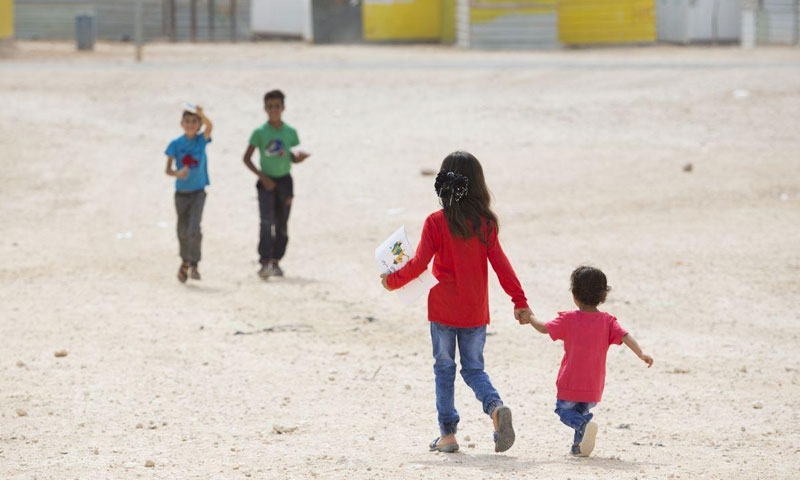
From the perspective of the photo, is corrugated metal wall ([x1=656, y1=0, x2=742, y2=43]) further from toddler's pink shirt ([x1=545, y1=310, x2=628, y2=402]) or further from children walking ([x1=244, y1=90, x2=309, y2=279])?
toddler's pink shirt ([x1=545, y1=310, x2=628, y2=402])

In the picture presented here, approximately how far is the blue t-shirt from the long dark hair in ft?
18.1

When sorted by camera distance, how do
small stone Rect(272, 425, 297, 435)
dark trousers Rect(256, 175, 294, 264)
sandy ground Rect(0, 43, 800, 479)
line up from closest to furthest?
sandy ground Rect(0, 43, 800, 479) < small stone Rect(272, 425, 297, 435) < dark trousers Rect(256, 175, 294, 264)

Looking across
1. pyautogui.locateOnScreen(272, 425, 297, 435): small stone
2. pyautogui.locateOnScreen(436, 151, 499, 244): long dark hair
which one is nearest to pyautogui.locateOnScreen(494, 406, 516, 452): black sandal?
pyautogui.locateOnScreen(436, 151, 499, 244): long dark hair

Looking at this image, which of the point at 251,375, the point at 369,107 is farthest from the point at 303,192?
the point at 251,375

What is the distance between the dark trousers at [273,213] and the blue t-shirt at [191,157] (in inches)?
26.4

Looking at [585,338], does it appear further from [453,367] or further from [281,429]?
[281,429]

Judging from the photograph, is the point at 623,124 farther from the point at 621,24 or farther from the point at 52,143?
the point at 621,24

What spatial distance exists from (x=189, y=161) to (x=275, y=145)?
891 millimetres

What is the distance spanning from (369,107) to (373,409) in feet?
50.7

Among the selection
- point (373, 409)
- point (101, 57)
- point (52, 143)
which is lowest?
point (373, 409)

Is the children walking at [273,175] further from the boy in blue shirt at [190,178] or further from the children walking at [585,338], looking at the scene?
the children walking at [585,338]

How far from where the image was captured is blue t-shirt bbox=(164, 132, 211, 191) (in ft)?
35.0

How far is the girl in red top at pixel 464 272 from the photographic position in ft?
18.2

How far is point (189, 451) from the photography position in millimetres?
5980
